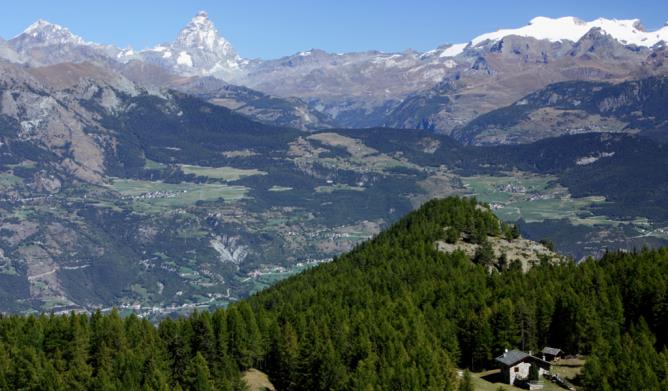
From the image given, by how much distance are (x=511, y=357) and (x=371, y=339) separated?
20740mm

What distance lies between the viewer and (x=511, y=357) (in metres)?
142

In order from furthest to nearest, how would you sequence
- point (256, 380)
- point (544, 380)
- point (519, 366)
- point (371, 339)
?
point (256, 380)
point (371, 339)
point (519, 366)
point (544, 380)

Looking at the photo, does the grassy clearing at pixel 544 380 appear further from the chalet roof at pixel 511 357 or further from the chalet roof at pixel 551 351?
the chalet roof at pixel 511 357

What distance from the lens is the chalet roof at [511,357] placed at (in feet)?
461

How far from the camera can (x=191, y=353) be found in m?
150

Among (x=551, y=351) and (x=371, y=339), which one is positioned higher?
(x=371, y=339)

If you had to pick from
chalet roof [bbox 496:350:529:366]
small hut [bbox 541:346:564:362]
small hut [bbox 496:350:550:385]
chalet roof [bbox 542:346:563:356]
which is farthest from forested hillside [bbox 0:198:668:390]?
small hut [bbox 496:350:550:385]

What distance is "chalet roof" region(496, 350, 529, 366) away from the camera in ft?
461

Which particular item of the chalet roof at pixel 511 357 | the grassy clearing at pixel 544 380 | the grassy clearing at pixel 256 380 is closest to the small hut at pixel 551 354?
the grassy clearing at pixel 544 380

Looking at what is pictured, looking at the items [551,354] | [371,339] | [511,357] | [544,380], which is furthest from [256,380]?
[551,354]

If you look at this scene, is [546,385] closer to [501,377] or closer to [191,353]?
[501,377]

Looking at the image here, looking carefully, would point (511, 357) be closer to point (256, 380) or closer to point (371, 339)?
point (371, 339)

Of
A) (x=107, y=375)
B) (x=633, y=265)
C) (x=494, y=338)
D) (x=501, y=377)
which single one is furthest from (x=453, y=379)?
(x=633, y=265)

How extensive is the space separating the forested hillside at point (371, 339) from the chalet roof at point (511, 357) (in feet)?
25.2
